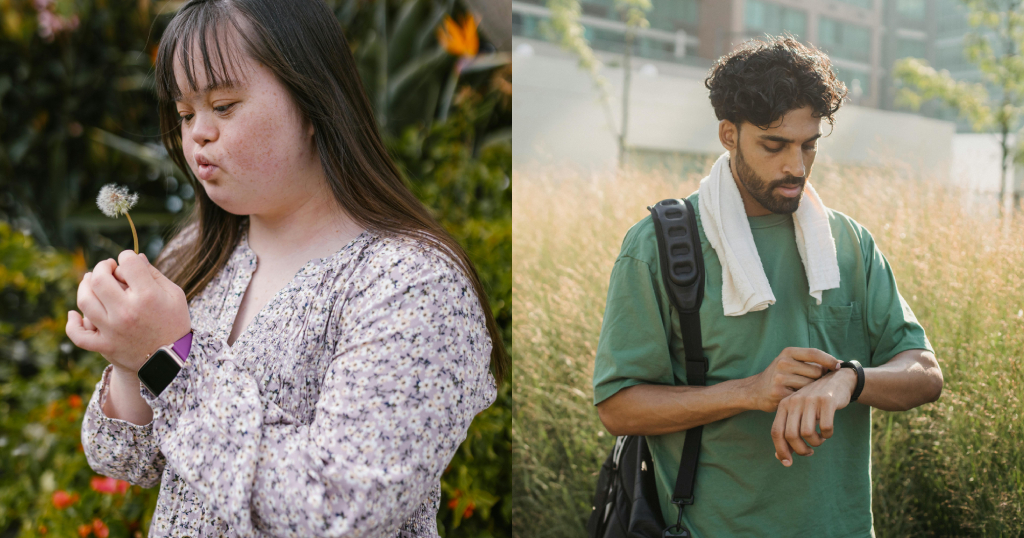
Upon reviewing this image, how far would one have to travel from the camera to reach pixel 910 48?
133 centimetres

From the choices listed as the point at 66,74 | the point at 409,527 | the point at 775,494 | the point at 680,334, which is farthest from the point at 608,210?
the point at 66,74

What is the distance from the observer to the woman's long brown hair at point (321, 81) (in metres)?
1.18

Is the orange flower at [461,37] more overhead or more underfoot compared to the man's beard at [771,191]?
more overhead

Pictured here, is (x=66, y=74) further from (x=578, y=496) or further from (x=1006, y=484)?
(x=1006, y=484)

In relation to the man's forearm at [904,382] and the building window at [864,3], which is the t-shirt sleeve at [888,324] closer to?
the man's forearm at [904,382]

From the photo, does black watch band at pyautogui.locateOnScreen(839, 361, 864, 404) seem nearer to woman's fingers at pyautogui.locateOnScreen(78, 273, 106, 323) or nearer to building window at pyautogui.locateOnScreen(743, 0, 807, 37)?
building window at pyautogui.locateOnScreen(743, 0, 807, 37)

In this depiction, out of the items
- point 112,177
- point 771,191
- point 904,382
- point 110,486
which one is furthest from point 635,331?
point 112,177

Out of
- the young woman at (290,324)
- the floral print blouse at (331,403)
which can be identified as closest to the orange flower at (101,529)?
the young woman at (290,324)

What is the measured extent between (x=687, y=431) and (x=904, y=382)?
363mm

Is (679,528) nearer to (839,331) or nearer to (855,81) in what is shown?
(839,331)

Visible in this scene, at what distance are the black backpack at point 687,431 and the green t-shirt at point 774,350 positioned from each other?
0.06 feet

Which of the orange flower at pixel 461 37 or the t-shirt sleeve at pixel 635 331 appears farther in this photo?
the orange flower at pixel 461 37

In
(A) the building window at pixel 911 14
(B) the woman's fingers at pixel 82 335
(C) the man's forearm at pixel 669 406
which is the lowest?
(C) the man's forearm at pixel 669 406

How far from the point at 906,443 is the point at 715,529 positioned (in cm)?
39
